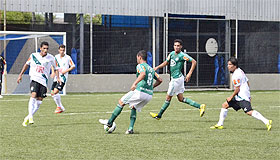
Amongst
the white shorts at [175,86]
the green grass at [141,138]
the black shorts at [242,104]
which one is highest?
the white shorts at [175,86]

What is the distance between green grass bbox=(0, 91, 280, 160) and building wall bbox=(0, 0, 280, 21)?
13.7 metres

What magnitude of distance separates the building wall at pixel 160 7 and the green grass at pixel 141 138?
13666 mm

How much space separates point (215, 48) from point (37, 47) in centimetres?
1046

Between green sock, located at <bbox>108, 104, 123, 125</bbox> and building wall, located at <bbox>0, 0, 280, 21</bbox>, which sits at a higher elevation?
building wall, located at <bbox>0, 0, 280, 21</bbox>

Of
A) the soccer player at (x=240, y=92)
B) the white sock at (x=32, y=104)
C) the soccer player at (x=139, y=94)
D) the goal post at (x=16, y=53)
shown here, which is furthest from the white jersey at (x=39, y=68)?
the goal post at (x=16, y=53)

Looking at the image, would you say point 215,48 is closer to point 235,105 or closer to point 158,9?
point 158,9

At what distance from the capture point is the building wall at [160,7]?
95.7 feet

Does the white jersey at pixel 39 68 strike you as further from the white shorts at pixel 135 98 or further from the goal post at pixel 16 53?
the goal post at pixel 16 53

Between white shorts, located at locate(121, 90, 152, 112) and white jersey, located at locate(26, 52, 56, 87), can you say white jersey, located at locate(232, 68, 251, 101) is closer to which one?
white shorts, located at locate(121, 90, 152, 112)

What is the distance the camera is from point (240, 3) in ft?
110

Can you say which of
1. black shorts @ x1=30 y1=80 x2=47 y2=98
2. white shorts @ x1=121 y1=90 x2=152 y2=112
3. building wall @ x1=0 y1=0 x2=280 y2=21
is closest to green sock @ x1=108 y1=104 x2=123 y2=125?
white shorts @ x1=121 y1=90 x2=152 y2=112

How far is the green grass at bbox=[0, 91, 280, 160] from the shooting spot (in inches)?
346

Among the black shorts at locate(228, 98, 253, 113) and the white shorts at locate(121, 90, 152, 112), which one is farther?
the black shorts at locate(228, 98, 253, 113)

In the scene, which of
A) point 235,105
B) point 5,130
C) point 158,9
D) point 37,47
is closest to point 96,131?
point 5,130
